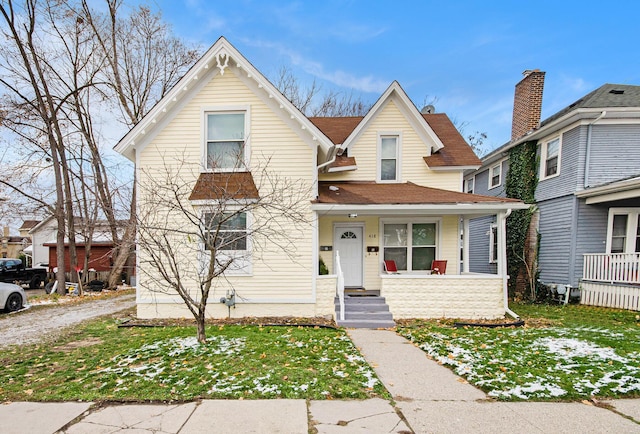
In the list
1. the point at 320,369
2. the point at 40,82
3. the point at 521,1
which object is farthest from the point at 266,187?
the point at 40,82

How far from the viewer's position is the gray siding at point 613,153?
35.9ft

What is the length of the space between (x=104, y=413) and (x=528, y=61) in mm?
18449

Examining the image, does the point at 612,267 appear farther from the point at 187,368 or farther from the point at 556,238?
the point at 187,368

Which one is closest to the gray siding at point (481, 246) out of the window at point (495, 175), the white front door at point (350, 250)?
the window at point (495, 175)

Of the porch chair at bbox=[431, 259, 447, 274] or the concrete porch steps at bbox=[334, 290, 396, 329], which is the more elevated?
the porch chair at bbox=[431, 259, 447, 274]

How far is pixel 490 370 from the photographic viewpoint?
4516mm

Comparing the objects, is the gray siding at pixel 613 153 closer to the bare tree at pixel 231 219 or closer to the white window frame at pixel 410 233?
the white window frame at pixel 410 233

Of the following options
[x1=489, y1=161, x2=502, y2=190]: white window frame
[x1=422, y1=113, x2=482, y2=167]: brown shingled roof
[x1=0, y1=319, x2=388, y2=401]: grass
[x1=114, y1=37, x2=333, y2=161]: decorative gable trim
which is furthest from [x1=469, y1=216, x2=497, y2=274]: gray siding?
[x1=0, y1=319, x2=388, y2=401]: grass

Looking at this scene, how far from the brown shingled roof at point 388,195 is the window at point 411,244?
4.18ft

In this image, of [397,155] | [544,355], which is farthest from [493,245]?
[544,355]

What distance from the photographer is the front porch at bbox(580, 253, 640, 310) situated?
377 inches

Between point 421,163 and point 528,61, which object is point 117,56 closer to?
point 421,163

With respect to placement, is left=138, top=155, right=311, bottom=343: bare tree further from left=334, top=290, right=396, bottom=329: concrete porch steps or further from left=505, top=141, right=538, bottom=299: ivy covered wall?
left=505, top=141, right=538, bottom=299: ivy covered wall

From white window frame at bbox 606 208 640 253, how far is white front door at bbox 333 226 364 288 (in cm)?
908
